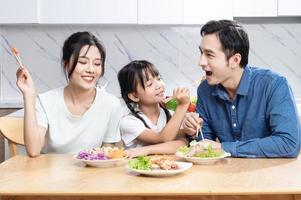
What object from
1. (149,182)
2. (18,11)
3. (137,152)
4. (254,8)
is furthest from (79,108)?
(254,8)

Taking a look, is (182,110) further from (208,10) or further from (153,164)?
(208,10)

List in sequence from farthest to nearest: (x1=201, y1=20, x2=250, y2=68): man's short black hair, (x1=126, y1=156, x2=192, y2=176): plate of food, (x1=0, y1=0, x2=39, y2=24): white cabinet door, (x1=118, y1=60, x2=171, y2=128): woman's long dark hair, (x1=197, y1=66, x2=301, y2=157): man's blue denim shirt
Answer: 1. (x1=0, y1=0, x2=39, y2=24): white cabinet door
2. (x1=118, y1=60, x2=171, y2=128): woman's long dark hair
3. (x1=201, y1=20, x2=250, y2=68): man's short black hair
4. (x1=197, y1=66, x2=301, y2=157): man's blue denim shirt
5. (x1=126, y1=156, x2=192, y2=176): plate of food

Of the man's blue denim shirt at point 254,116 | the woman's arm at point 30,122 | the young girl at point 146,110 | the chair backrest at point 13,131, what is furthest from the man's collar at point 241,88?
the chair backrest at point 13,131

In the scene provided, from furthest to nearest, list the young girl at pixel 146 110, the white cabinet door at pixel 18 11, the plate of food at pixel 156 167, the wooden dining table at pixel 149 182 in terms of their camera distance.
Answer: the white cabinet door at pixel 18 11, the young girl at pixel 146 110, the plate of food at pixel 156 167, the wooden dining table at pixel 149 182

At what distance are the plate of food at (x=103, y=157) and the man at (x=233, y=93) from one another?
1.15 ft

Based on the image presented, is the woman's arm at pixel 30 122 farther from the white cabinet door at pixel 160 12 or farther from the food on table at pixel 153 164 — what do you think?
the white cabinet door at pixel 160 12

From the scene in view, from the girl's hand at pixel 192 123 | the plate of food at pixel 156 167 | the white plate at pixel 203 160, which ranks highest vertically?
the girl's hand at pixel 192 123

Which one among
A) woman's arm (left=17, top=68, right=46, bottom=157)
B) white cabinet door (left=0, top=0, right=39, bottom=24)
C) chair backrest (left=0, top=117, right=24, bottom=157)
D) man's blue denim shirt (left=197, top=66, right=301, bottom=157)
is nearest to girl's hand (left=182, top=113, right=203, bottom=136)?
man's blue denim shirt (left=197, top=66, right=301, bottom=157)

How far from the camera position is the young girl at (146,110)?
7.11 ft

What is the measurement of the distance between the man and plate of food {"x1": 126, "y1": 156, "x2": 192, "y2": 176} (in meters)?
0.37

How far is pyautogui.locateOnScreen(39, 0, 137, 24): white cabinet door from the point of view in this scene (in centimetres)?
334

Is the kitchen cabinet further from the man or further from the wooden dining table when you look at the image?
the wooden dining table

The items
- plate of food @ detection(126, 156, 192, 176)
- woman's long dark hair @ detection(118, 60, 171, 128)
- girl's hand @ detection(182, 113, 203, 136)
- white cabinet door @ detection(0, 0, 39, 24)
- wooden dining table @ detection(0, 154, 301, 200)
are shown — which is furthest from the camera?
white cabinet door @ detection(0, 0, 39, 24)

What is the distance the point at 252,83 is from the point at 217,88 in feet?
0.48
